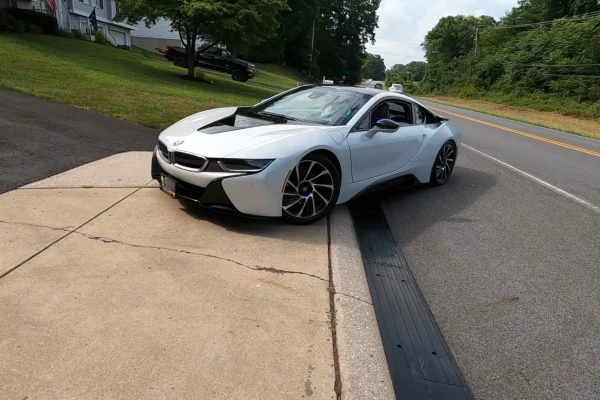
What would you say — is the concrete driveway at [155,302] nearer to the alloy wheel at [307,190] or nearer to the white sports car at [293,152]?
the alloy wheel at [307,190]

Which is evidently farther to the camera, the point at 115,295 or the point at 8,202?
the point at 8,202

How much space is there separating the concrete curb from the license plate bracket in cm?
158

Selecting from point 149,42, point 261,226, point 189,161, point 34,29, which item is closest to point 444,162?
point 261,226

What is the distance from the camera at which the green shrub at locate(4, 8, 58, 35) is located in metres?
24.0

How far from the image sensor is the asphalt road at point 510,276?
2.96m

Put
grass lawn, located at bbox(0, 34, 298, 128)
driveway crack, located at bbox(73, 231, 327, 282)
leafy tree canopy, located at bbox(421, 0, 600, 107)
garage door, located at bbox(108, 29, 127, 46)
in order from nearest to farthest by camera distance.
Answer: driveway crack, located at bbox(73, 231, 327, 282) < grass lawn, located at bbox(0, 34, 298, 128) < leafy tree canopy, located at bbox(421, 0, 600, 107) < garage door, located at bbox(108, 29, 127, 46)

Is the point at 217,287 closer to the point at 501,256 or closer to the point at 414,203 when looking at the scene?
the point at 501,256

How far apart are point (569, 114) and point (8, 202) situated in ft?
114

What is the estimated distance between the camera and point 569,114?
105 ft

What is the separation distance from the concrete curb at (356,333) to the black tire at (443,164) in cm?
295

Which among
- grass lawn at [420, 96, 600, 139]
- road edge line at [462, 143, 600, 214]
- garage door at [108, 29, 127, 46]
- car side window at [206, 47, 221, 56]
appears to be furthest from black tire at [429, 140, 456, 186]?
garage door at [108, 29, 127, 46]

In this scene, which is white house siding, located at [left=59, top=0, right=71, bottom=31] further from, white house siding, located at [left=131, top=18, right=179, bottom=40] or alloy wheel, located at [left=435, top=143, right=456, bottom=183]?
alloy wheel, located at [left=435, top=143, right=456, bottom=183]

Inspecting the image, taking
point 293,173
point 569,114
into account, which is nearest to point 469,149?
point 293,173

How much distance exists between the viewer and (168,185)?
183 inches
